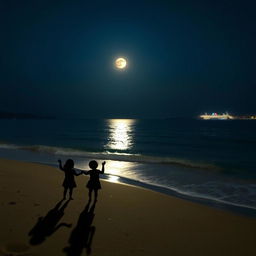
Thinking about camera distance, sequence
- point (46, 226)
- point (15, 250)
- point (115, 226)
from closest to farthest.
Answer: point (15, 250), point (46, 226), point (115, 226)

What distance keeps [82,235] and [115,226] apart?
0.97 metres

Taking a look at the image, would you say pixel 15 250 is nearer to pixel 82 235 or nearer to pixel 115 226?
pixel 82 235

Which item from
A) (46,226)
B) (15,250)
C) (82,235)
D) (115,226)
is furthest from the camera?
(115,226)

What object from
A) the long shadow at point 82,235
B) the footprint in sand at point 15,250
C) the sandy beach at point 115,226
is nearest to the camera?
the footprint in sand at point 15,250

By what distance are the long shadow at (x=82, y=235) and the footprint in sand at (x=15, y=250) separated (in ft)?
2.53

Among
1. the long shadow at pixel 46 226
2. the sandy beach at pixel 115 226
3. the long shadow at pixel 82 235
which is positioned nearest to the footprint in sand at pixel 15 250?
the sandy beach at pixel 115 226

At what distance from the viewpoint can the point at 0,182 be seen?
10.4 meters

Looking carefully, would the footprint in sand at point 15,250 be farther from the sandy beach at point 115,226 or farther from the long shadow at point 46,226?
the long shadow at point 46,226

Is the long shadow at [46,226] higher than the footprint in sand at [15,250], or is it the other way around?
the long shadow at [46,226]

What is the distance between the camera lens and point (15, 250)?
16.3 ft

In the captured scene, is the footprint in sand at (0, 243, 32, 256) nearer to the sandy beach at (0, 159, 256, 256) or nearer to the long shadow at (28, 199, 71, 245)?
the sandy beach at (0, 159, 256, 256)

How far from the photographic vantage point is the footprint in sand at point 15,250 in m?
4.81

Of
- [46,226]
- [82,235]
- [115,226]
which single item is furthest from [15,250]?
[115,226]

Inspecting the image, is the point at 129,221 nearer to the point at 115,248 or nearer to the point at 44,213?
the point at 115,248
